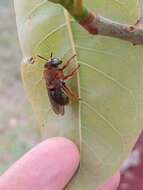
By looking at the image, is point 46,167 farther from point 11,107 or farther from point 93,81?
point 11,107

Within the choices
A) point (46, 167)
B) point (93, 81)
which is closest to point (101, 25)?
point (93, 81)

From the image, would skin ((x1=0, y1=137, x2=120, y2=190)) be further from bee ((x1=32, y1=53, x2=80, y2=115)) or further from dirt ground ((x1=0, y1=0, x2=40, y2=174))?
dirt ground ((x1=0, y1=0, x2=40, y2=174))

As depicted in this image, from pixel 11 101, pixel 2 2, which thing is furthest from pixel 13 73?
pixel 2 2

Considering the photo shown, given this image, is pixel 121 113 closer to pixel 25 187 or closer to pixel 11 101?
pixel 25 187

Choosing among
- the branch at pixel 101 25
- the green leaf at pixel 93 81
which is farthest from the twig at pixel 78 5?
the green leaf at pixel 93 81

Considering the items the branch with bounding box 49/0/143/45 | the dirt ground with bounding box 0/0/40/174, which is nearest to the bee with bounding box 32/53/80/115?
the branch with bounding box 49/0/143/45

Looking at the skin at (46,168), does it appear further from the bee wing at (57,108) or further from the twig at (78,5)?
the twig at (78,5)
